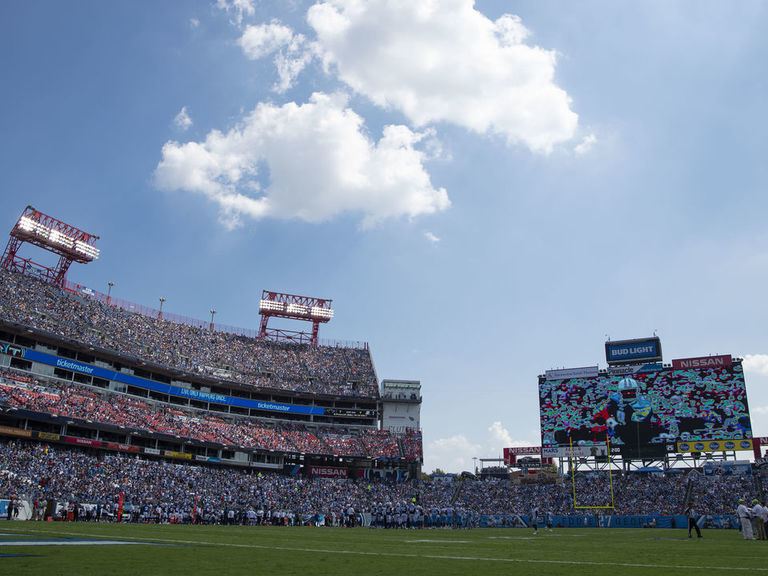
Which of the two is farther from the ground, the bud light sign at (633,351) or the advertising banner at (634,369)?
the bud light sign at (633,351)

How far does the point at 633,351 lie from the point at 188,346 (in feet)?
153

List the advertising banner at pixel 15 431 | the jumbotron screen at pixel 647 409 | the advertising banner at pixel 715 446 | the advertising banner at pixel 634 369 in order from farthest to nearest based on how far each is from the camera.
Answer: the advertising banner at pixel 634 369
the jumbotron screen at pixel 647 409
the advertising banner at pixel 715 446
the advertising banner at pixel 15 431

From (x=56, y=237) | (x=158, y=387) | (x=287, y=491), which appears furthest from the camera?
(x=158, y=387)

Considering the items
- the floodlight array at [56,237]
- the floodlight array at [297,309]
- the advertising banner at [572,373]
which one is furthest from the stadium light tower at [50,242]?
the advertising banner at [572,373]

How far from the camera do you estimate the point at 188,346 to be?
67688 millimetres

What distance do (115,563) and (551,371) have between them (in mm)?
54183

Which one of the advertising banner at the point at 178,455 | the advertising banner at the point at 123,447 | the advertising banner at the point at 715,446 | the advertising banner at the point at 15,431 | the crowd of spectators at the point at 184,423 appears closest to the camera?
the advertising banner at the point at 15,431

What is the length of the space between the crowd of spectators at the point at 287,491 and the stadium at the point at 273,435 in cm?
18

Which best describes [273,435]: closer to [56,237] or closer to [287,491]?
[287,491]

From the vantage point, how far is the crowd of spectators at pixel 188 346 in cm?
5462

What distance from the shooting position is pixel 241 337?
76125 mm

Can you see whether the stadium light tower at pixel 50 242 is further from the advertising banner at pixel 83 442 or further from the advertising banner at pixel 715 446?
the advertising banner at pixel 715 446

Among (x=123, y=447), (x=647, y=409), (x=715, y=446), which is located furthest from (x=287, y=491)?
(x=715, y=446)

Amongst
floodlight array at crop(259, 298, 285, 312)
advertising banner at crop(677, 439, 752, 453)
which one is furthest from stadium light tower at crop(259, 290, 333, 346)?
advertising banner at crop(677, 439, 752, 453)
